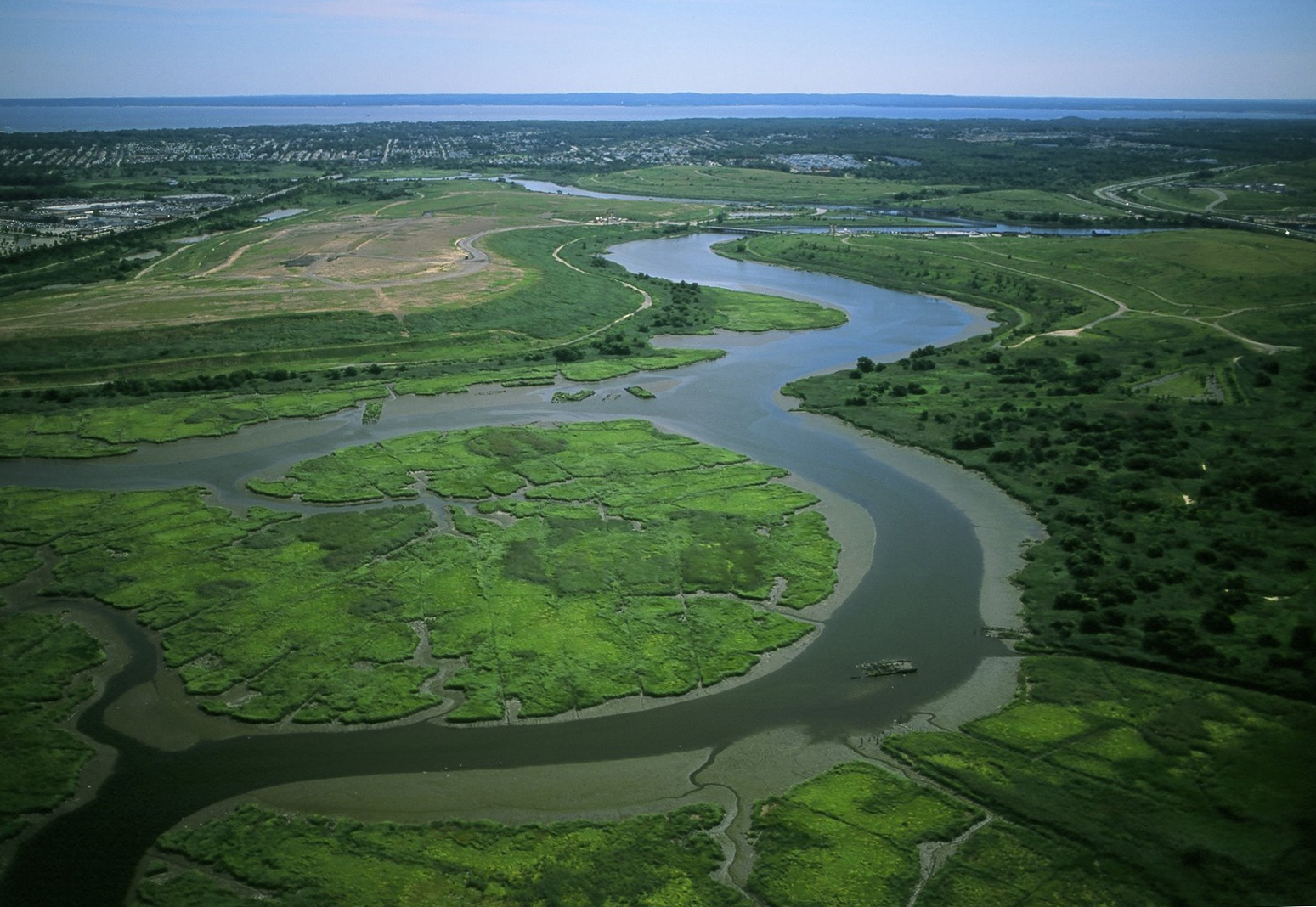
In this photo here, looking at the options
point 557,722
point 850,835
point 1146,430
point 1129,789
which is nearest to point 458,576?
point 557,722

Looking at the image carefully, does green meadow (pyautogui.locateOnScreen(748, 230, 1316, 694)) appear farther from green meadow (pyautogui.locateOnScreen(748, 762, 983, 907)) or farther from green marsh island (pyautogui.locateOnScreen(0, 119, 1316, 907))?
green meadow (pyautogui.locateOnScreen(748, 762, 983, 907))

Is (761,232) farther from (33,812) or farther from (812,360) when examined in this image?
(33,812)

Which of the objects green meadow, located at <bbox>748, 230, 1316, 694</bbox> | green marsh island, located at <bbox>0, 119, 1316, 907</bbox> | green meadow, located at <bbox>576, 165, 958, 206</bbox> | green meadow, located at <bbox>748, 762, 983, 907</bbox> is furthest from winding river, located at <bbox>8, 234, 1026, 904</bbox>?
green meadow, located at <bbox>576, 165, 958, 206</bbox>

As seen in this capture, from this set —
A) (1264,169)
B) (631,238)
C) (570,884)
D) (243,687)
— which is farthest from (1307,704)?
(1264,169)

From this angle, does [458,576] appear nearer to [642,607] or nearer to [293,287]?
[642,607]

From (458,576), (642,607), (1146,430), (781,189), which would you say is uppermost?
(781,189)
